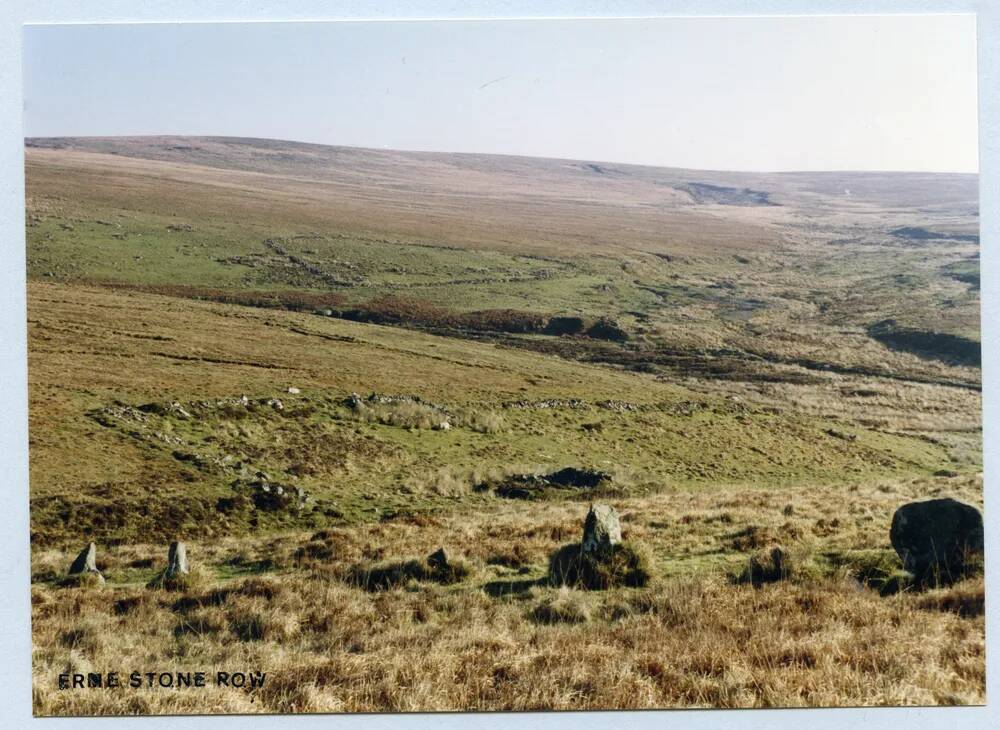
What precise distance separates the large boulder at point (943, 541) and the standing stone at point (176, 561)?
9421 millimetres

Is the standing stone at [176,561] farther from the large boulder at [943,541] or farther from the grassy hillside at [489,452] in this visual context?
the large boulder at [943,541]

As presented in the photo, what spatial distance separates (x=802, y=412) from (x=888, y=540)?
33.6ft

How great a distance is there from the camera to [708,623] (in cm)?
899

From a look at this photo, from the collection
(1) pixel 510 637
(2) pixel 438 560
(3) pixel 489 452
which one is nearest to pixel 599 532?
(1) pixel 510 637

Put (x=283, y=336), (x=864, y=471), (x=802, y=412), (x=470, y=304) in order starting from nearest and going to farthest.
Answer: (x=864, y=471)
(x=802, y=412)
(x=283, y=336)
(x=470, y=304)

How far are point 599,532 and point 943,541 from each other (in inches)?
166

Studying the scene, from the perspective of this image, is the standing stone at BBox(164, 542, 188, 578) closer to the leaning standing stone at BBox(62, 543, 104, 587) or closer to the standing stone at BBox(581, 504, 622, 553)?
the leaning standing stone at BBox(62, 543, 104, 587)

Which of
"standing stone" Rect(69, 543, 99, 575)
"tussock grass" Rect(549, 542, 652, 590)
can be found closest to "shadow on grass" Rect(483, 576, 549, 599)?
"tussock grass" Rect(549, 542, 652, 590)

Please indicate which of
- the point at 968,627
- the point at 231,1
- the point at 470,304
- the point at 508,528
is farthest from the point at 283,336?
the point at 968,627

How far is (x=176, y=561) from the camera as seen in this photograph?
1084cm

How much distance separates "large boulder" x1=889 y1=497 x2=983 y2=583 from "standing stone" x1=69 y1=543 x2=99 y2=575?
10.7 metres

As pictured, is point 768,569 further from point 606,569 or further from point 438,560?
point 438,560

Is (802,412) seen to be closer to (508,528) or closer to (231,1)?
(508,528)

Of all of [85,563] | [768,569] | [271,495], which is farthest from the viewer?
[271,495]
